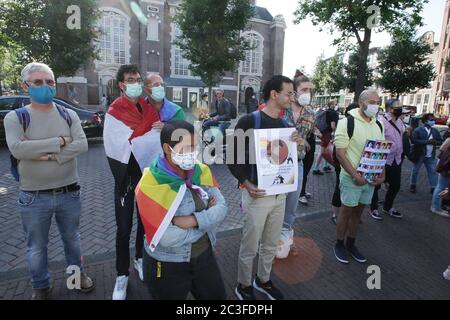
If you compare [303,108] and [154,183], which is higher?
[303,108]

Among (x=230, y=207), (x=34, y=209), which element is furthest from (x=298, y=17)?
(x=34, y=209)

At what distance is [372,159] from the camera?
11.6ft

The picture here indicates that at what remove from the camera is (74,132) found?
280 cm

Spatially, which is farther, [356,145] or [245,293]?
[356,145]

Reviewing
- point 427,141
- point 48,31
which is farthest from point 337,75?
point 427,141

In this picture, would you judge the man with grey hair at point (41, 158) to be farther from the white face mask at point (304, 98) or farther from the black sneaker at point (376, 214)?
the black sneaker at point (376, 214)

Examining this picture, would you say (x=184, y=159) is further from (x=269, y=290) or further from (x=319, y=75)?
(x=319, y=75)

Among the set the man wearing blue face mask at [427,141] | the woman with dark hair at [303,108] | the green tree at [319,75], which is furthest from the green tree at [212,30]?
the green tree at [319,75]

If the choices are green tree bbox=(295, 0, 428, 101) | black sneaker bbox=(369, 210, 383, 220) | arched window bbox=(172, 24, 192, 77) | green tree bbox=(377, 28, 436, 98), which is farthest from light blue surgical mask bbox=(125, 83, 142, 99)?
arched window bbox=(172, 24, 192, 77)

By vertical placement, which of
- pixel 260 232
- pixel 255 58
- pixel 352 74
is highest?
pixel 255 58

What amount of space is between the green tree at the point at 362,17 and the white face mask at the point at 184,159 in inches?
633

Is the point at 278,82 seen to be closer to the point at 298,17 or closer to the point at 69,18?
the point at 69,18

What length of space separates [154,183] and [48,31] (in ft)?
57.8

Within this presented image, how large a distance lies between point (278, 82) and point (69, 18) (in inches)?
639
